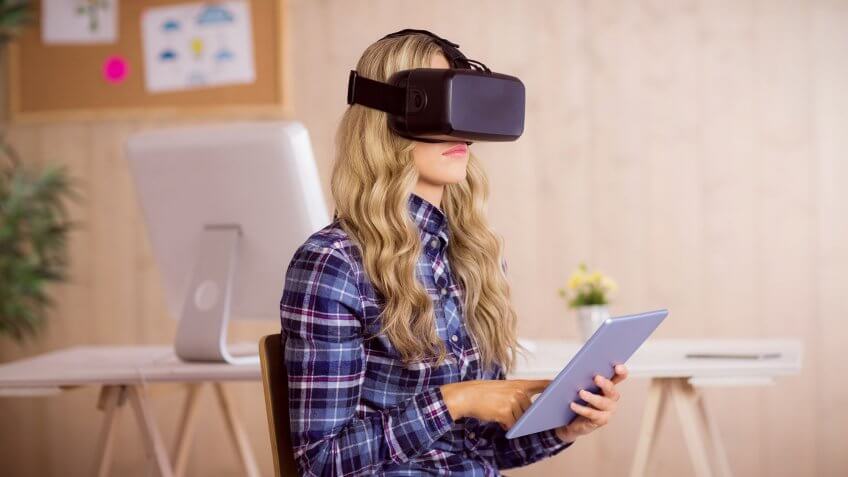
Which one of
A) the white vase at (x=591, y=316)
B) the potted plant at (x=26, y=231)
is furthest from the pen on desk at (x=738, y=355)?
the potted plant at (x=26, y=231)

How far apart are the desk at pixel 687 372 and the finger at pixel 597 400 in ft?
1.66

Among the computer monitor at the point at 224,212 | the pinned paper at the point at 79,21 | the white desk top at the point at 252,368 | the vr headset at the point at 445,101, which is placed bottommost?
the white desk top at the point at 252,368

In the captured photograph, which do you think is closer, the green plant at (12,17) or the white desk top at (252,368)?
the white desk top at (252,368)

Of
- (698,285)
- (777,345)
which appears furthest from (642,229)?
(777,345)

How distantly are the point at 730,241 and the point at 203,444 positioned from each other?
213 cm

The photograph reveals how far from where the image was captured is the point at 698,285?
134 inches

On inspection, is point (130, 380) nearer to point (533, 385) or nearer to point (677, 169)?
point (533, 385)

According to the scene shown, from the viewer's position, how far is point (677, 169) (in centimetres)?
339

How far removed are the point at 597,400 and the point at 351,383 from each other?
346mm

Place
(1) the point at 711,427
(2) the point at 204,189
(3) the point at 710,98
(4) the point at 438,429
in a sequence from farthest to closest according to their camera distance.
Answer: (3) the point at 710,98, (1) the point at 711,427, (2) the point at 204,189, (4) the point at 438,429

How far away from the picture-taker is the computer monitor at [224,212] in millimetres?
1953

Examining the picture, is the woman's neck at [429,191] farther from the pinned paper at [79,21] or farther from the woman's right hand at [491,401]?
the pinned paper at [79,21]

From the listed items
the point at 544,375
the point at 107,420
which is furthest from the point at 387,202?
the point at 107,420

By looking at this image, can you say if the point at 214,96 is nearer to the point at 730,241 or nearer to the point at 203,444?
the point at 203,444
